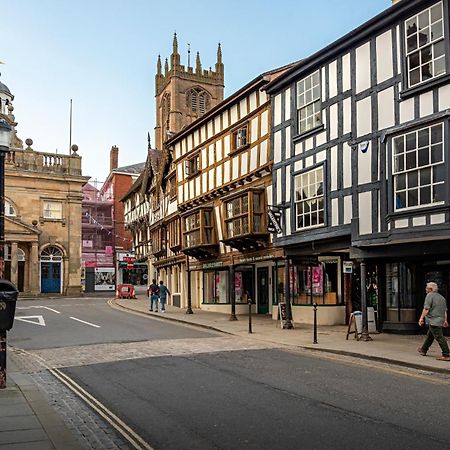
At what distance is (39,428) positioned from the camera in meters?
6.77

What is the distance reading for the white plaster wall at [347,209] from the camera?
16948 mm

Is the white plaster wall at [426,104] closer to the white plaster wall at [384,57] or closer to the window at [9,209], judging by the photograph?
the white plaster wall at [384,57]

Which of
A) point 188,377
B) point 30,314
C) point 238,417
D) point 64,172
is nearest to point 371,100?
point 188,377

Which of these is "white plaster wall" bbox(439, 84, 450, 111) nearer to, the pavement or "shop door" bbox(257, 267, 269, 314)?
the pavement

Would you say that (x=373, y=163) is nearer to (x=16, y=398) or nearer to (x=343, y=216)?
(x=343, y=216)

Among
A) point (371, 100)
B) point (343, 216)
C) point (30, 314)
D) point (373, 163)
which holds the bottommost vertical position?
point (30, 314)

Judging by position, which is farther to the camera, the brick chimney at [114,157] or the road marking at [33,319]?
the brick chimney at [114,157]

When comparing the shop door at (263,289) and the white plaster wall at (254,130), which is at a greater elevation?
the white plaster wall at (254,130)

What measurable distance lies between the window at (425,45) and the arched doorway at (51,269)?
40502mm

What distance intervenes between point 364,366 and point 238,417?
197 inches

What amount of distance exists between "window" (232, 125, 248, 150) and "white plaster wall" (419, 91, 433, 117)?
10.7 metres

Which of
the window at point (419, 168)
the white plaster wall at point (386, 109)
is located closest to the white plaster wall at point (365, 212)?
the window at point (419, 168)

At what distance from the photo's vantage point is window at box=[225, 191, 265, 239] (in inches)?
905

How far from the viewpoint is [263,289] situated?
88.5 feet
